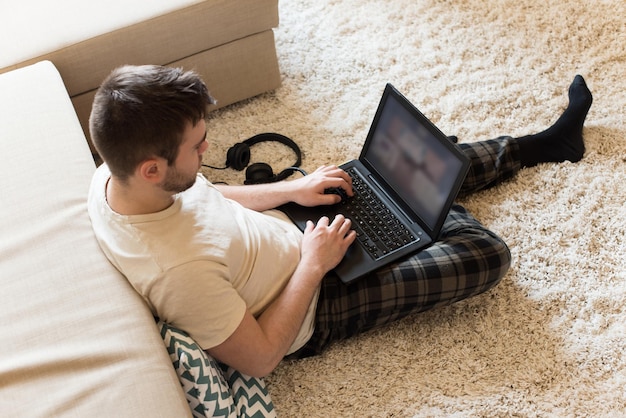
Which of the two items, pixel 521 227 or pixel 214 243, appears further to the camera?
pixel 521 227

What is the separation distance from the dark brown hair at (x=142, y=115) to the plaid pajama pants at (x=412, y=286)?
0.55m

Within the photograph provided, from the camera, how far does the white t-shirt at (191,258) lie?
46.4 inches

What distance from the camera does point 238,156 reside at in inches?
78.6

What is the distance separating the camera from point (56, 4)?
192 centimetres

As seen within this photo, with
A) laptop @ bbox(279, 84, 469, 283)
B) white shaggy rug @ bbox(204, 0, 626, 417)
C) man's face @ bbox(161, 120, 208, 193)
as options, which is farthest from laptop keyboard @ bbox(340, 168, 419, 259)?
man's face @ bbox(161, 120, 208, 193)

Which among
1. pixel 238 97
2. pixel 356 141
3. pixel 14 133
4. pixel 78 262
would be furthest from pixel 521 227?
pixel 14 133

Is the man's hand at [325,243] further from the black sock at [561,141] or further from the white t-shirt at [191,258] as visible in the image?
the black sock at [561,141]

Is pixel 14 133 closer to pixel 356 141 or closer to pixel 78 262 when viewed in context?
pixel 78 262

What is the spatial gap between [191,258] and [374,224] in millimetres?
544

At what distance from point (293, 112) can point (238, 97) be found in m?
0.20

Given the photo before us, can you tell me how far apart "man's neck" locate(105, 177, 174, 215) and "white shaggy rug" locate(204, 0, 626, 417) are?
1.93 feet

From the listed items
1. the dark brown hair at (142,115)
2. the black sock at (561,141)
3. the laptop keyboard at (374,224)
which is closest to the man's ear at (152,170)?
the dark brown hair at (142,115)

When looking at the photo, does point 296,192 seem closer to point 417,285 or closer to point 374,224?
point 374,224

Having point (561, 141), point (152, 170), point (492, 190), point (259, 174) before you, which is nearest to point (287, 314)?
point (152, 170)
